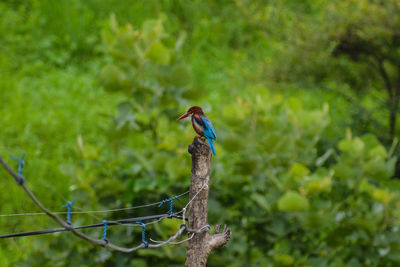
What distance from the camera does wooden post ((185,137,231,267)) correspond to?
1.54 meters

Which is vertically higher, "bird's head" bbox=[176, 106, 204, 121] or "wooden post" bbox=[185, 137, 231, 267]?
"bird's head" bbox=[176, 106, 204, 121]

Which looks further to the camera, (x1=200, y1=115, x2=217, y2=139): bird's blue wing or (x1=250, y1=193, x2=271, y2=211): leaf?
(x1=250, y1=193, x2=271, y2=211): leaf

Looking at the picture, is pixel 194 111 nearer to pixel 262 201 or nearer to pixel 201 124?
pixel 201 124

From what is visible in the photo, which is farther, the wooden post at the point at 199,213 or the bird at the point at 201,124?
the bird at the point at 201,124

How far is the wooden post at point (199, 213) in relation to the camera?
1.54 metres

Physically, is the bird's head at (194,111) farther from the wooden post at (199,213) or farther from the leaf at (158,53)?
the leaf at (158,53)

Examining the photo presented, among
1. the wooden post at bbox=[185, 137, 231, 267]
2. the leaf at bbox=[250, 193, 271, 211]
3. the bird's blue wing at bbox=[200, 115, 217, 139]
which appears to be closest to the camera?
the wooden post at bbox=[185, 137, 231, 267]

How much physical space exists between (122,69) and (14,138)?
246 cm

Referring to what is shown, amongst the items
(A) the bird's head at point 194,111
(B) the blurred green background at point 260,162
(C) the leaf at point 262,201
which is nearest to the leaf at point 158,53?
(B) the blurred green background at point 260,162

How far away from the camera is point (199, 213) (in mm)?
1558

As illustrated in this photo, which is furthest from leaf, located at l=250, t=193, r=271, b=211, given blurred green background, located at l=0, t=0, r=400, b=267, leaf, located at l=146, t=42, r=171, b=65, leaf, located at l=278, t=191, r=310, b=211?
leaf, located at l=146, t=42, r=171, b=65

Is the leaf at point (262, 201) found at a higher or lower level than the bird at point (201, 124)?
higher

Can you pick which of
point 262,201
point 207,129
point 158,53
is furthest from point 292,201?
point 207,129

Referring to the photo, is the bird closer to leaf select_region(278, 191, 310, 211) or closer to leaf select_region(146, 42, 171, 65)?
leaf select_region(278, 191, 310, 211)
